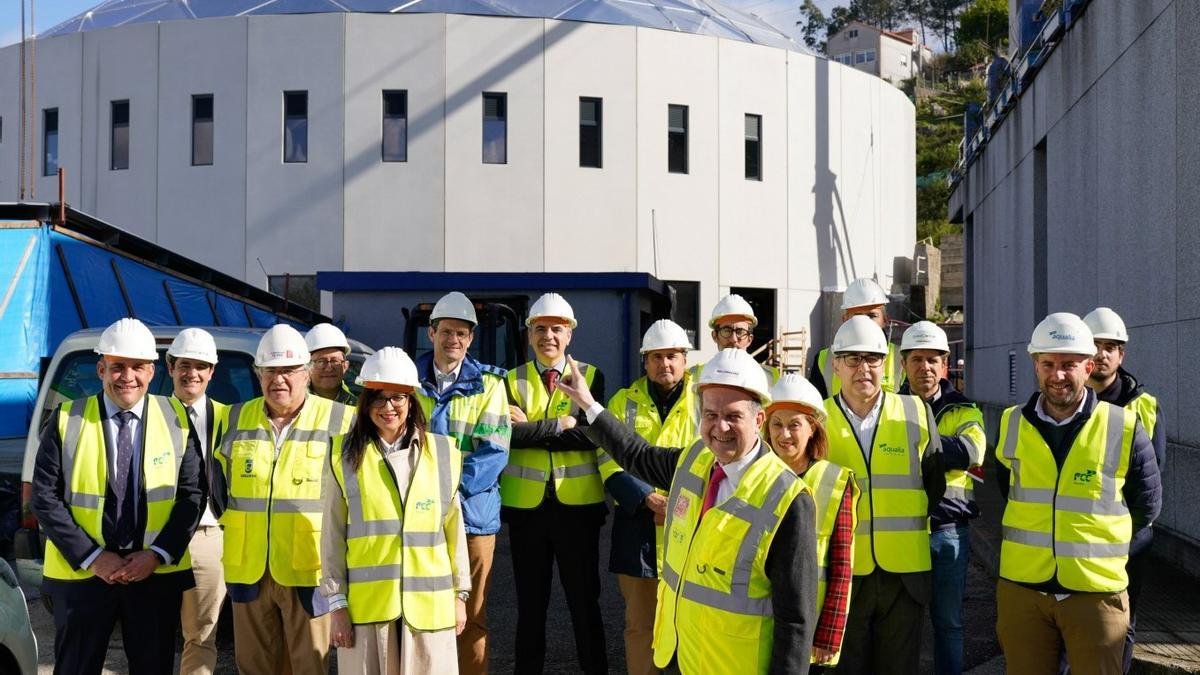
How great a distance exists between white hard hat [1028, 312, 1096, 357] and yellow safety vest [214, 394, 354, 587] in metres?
3.32

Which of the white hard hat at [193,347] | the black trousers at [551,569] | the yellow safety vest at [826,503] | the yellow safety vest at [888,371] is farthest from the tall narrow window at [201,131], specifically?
the yellow safety vest at [826,503]

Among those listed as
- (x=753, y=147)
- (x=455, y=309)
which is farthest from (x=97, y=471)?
(x=753, y=147)

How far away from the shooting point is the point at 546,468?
6.17 m

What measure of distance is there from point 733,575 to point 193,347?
10.8 feet

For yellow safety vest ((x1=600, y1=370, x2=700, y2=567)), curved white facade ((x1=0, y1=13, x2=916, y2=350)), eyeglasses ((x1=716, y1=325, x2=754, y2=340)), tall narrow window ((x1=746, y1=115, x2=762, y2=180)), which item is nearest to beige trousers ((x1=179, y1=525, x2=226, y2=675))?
yellow safety vest ((x1=600, y1=370, x2=700, y2=567))

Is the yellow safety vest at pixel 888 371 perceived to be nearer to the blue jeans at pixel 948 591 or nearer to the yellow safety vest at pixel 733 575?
the blue jeans at pixel 948 591

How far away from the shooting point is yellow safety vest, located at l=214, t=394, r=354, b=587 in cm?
530

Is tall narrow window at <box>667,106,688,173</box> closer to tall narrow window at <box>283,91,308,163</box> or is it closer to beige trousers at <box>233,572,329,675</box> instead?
tall narrow window at <box>283,91,308,163</box>

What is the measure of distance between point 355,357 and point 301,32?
1936cm

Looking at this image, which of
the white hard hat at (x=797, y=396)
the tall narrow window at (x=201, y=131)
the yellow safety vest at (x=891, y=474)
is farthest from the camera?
the tall narrow window at (x=201, y=131)

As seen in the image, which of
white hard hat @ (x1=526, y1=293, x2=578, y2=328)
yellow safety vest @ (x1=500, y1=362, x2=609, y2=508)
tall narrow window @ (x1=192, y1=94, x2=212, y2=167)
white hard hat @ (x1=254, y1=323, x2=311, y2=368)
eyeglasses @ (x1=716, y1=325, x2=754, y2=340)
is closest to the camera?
white hard hat @ (x1=254, y1=323, x2=311, y2=368)

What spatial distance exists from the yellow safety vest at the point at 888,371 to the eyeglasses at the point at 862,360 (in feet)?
2.95

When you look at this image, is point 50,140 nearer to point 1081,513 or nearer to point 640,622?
point 640,622

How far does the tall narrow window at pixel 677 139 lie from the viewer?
29.1m
